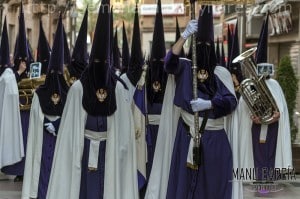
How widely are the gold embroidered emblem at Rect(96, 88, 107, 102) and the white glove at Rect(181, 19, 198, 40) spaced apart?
1.00 m

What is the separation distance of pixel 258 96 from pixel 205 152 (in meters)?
2.93

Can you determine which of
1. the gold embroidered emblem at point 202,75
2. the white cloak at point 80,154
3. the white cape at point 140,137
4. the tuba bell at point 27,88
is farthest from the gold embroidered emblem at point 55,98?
the gold embroidered emblem at point 202,75

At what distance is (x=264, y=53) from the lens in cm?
977

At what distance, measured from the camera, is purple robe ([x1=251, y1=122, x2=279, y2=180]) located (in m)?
9.58

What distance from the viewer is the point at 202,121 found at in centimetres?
650

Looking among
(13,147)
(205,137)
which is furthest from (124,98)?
(13,147)

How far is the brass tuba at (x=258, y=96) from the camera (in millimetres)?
9094

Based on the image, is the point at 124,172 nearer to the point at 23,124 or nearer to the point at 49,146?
the point at 49,146

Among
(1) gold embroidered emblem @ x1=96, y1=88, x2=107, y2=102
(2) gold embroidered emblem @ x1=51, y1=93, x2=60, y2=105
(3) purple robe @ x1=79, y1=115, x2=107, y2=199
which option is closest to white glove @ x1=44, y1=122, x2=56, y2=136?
(2) gold embroidered emblem @ x1=51, y1=93, x2=60, y2=105

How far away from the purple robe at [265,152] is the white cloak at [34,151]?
3066mm

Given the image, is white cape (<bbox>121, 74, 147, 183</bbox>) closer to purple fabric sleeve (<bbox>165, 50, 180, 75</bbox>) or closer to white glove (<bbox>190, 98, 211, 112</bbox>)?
purple fabric sleeve (<bbox>165, 50, 180, 75</bbox>)

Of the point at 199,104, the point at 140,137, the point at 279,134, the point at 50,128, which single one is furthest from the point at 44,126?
the point at 279,134

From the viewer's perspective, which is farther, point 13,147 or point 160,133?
point 13,147

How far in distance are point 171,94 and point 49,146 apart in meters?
2.42
